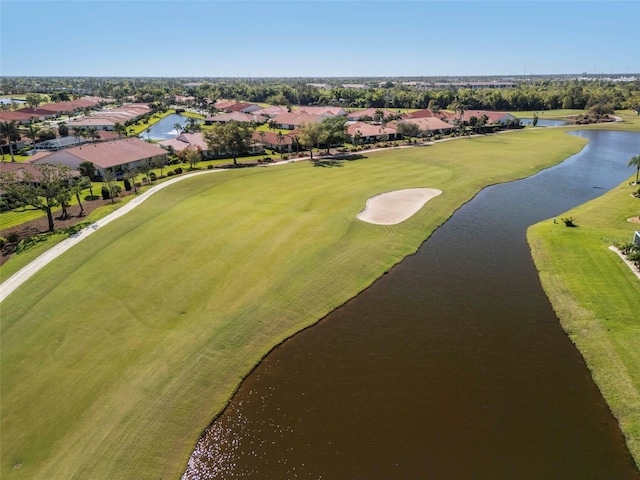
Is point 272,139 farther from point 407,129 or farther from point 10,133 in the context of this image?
point 10,133

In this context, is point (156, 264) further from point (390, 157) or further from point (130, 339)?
point (390, 157)

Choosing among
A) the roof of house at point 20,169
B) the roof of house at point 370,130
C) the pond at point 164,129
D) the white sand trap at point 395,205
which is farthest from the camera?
the pond at point 164,129

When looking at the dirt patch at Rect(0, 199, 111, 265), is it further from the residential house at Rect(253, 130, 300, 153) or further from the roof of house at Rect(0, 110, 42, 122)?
the roof of house at Rect(0, 110, 42, 122)

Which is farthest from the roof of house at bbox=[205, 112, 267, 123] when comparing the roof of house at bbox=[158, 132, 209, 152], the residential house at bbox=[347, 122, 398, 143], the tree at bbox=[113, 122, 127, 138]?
the residential house at bbox=[347, 122, 398, 143]

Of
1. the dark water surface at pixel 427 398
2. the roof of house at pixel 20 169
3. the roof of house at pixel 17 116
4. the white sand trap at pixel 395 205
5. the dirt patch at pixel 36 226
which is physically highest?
the roof of house at pixel 17 116

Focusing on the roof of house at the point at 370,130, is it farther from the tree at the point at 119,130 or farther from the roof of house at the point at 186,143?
the tree at the point at 119,130

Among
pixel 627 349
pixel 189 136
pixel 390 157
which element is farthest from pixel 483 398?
pixel 189 136

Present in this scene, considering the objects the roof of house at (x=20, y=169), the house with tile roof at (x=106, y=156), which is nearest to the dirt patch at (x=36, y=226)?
the roof of house at (x=20, y=169)
